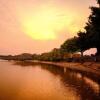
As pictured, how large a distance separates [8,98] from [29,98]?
1.59 meters

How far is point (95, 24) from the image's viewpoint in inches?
2040

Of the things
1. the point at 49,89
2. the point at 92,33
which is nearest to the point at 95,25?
the point at 92,33

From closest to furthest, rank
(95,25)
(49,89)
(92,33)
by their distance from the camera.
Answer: (49,89), (95,25), (92,33)

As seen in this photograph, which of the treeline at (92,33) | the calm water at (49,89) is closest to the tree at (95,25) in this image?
the treeline at (92,33)

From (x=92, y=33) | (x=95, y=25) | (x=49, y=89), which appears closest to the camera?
(x=49, y=89)

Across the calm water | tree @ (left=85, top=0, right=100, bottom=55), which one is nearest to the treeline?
tree @ (left=85, top=0, right=100, bottom=55)

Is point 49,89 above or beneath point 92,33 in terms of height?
beneath

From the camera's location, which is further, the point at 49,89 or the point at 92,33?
the point at 92,33

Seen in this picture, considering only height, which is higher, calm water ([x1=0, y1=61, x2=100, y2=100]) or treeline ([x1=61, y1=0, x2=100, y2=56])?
treeline ([x1=61, y1=0, x2=100, y2=56])

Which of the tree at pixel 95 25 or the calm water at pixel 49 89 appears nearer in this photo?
the calm water at pixel 49 89

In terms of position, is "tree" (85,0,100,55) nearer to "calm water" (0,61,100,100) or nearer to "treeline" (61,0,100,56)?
"treeline" (61,0,100,56)

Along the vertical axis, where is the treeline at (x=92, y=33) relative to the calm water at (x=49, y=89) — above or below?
above

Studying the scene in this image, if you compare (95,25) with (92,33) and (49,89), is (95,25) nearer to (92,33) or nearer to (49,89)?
(92,33)

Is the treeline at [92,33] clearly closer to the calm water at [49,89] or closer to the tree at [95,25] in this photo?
the tree at [95,25]
